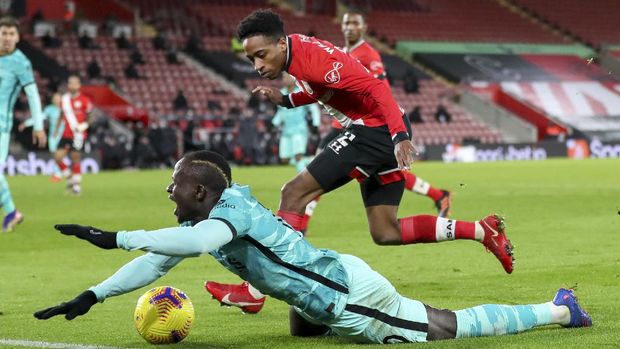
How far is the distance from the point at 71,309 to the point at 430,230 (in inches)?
128

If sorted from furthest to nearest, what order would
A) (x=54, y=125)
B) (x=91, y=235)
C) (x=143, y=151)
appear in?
1. (x=143, y=151)
2. (x=54, y=125)
3. (x=91, y=235)

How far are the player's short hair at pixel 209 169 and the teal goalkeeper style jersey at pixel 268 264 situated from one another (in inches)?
2.8

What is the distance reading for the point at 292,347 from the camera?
5.54 metres

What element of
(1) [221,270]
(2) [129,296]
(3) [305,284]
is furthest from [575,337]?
(1) [221,270]

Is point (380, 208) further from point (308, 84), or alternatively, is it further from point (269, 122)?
point (269, 122)

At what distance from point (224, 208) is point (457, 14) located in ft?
162

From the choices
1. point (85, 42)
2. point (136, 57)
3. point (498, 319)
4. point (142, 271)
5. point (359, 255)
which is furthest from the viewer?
point (136, 57)

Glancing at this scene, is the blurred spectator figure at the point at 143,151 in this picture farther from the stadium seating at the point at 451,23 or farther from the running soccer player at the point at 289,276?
the running soccer player at the point at 289,276

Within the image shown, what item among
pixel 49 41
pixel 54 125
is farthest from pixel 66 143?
pixel 49 41

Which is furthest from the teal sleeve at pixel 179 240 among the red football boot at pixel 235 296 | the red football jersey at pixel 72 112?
the red football jersey at pixel 72 112

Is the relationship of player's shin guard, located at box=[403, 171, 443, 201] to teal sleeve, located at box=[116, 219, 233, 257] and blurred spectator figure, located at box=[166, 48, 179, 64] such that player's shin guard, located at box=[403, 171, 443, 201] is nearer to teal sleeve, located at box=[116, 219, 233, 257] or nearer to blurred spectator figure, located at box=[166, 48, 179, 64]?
teal sleeve, located at box=[116, 219, 233, 257]

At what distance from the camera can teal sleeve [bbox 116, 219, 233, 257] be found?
15.1 ft

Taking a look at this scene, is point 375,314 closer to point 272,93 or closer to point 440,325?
point 440,325

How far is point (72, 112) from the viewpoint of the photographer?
892 inches
